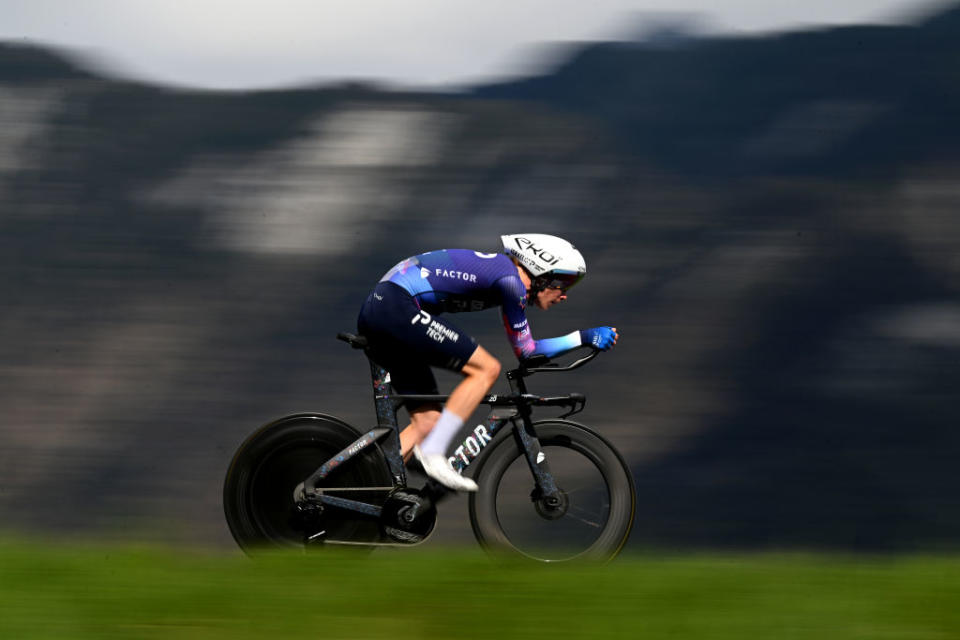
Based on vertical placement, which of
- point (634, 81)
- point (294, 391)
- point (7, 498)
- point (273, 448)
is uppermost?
point (634, 81)

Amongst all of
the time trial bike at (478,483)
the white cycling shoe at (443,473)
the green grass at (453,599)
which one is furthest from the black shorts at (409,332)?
the green grass at (453,599)

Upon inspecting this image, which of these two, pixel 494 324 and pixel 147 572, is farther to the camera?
pixel 494 324

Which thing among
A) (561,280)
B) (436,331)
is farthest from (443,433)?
(561,280)

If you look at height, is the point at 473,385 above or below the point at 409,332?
below

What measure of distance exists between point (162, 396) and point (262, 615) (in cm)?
387

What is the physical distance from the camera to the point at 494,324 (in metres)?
6.74

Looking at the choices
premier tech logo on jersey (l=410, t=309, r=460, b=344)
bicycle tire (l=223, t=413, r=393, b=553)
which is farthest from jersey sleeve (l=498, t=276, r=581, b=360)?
bicycle tire (l=223, t=413, r=393, b=553)

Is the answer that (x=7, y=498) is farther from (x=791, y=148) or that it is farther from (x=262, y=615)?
(x=791, y=148)

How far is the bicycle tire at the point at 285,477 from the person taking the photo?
4.86 meters

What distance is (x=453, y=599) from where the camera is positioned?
11.1 ft

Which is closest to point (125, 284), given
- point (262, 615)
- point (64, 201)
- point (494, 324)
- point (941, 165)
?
point (64, 201)

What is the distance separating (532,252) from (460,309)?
0.40 meters

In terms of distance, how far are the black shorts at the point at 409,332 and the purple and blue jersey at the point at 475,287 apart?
77mm

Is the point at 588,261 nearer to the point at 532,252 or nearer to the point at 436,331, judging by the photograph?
the point at 532,252
